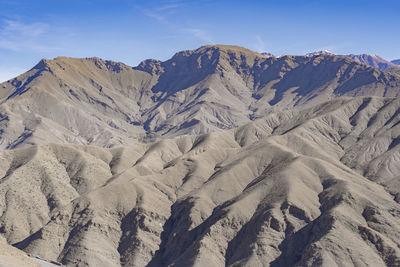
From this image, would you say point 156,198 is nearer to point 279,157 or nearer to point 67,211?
point 67,211

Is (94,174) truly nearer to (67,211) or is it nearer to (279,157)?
(67,211)

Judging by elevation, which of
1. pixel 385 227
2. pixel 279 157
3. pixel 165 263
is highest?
pixel 279 157

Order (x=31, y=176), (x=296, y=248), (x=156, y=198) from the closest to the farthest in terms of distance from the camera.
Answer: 1. (x=296, y=248)
2. (x=156, y=198)
3. (x=31, y=176)

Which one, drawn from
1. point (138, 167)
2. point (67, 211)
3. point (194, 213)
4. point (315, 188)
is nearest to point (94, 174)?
point (138, 167)

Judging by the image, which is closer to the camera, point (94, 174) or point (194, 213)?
point (194, 213)

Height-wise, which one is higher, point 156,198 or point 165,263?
point 156,198

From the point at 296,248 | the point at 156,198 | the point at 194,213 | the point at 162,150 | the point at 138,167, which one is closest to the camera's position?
the point at 296,248

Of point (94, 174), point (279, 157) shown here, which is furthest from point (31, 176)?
point (279, 157)
